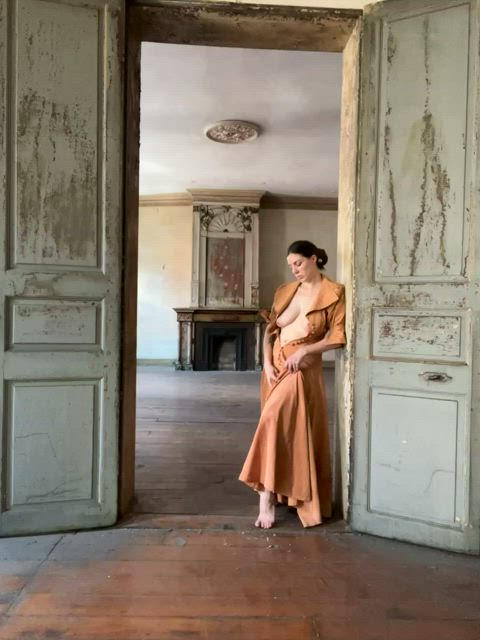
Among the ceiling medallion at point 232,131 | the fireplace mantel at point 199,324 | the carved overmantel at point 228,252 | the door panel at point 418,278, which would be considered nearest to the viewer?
the door panel at point 418,278

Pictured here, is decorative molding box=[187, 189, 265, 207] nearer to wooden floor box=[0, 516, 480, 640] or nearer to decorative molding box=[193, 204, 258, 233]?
decorative molding box=[193, 204, 258, 233]

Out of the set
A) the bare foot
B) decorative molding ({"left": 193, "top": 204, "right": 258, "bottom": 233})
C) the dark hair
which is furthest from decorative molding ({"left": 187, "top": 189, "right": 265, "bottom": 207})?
the bare foot

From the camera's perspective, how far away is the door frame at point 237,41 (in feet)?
7.68

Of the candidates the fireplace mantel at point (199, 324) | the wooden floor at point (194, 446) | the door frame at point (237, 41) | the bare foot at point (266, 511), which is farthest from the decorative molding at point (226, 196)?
the bare foot at point (266, 511)

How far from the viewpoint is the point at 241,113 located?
5320 mm

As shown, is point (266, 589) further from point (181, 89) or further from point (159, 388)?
point (159, 388)

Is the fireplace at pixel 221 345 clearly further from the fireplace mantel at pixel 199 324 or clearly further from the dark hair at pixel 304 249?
the dark hair at pixel 304 249

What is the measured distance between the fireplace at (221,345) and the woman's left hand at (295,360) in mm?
6485

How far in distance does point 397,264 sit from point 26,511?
7.04 ft

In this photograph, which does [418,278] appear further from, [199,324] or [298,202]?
[298,202]

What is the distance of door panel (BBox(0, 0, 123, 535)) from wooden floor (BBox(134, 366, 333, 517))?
532mm

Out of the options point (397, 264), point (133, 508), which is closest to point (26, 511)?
point (133, 508)

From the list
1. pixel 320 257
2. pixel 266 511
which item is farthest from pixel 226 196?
pixel 266 511

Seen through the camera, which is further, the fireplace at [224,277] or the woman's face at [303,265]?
the fireplace at [224,277]
